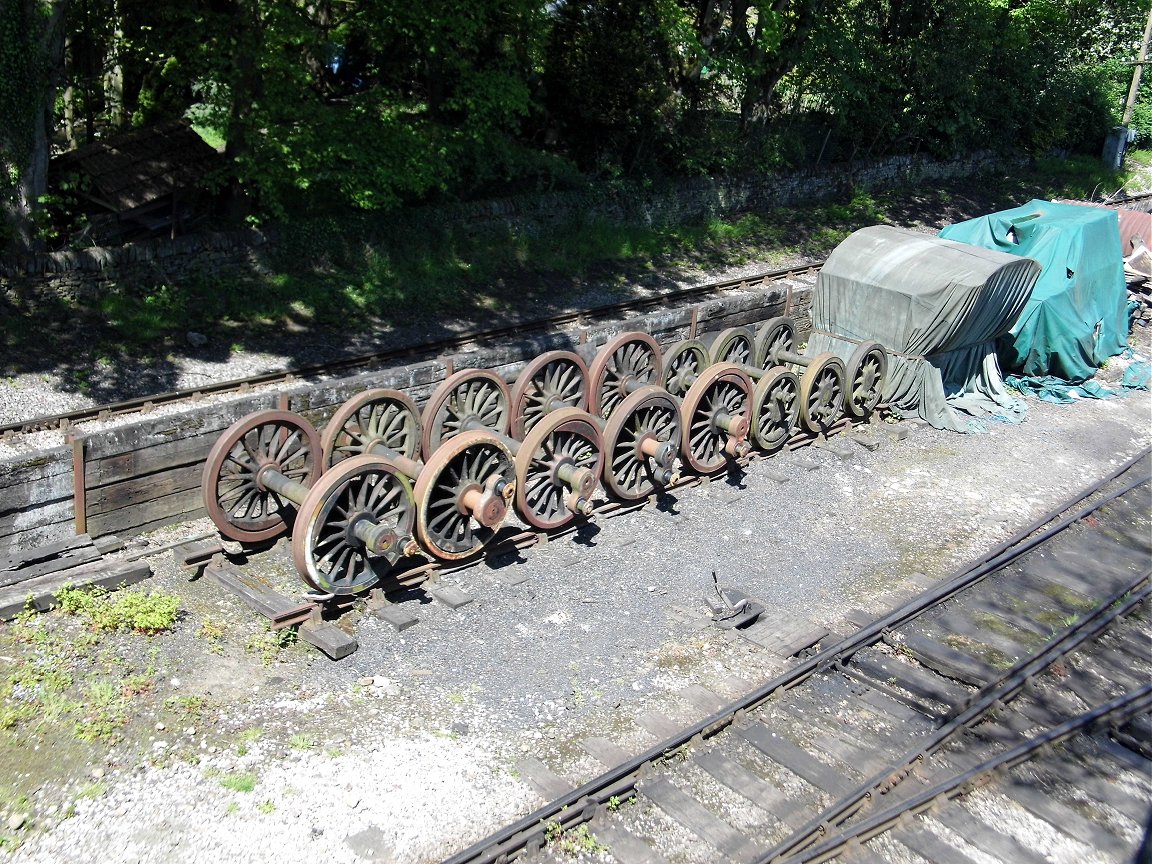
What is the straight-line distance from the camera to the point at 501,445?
1002 centimetres

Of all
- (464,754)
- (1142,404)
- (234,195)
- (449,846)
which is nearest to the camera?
(449,846)

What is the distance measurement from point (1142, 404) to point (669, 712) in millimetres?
12114

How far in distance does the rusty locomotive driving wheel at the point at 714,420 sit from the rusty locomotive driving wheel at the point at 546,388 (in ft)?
4.65

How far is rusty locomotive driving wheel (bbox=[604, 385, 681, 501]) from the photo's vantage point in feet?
37.0

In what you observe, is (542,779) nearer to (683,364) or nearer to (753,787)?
(753,787)

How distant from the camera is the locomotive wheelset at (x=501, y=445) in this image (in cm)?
930

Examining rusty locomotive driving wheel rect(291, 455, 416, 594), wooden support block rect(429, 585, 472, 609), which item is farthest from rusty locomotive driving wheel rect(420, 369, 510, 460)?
wooden support block rect(429, 585, 472, 609)

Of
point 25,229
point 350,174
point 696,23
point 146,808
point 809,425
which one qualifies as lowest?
point 146,808

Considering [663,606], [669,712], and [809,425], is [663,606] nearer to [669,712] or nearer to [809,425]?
[669,712]

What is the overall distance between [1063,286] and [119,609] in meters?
14.8

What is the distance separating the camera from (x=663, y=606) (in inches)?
384

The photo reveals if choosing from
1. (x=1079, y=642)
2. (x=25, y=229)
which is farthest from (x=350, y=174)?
(x=1079, y=642)

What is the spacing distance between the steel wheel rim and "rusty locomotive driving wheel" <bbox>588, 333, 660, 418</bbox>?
2.88 metres

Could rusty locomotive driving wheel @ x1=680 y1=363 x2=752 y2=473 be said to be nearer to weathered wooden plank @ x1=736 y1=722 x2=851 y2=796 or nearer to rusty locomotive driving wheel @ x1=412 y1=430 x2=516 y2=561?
rusty locomotive driving wheel @ x1=412 y1=430 x2=516 y2=561
